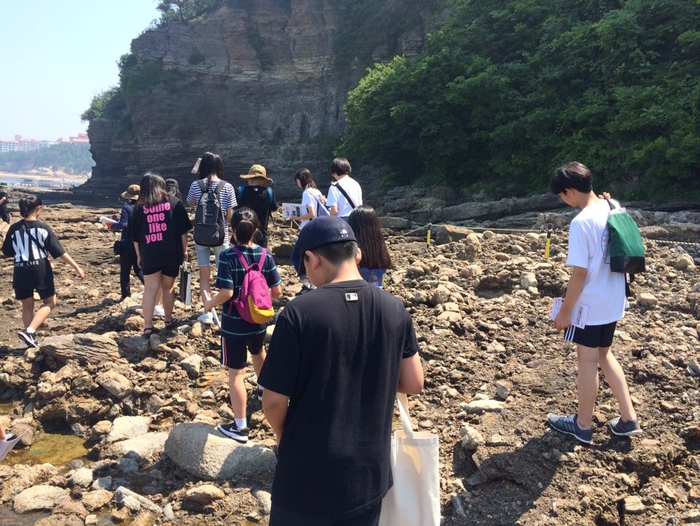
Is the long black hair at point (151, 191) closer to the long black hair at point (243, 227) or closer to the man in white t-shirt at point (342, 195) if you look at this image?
the man in white t-shirt at point (342, 195)

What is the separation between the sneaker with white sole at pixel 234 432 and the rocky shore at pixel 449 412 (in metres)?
0.06

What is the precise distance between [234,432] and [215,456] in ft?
0.80

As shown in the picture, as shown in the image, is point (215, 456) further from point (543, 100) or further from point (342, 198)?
point (543, 100)

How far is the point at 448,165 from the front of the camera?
2611cm

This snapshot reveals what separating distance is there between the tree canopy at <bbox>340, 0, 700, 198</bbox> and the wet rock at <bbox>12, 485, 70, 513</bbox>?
1746 centimetres

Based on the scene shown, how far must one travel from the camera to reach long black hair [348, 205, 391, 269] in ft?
14.0

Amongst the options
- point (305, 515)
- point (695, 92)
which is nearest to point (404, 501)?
point (305, 515)

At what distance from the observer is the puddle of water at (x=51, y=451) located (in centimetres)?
454

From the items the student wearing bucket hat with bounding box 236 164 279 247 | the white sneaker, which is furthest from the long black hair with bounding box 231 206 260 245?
the student wearing bucket hat with bounding box 236 164 279 247

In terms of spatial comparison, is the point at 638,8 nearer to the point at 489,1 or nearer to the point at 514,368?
the point at 489,1

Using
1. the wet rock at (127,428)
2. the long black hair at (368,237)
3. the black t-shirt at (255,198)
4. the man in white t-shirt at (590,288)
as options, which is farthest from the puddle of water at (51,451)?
the man in white t-shirt at (590,288)

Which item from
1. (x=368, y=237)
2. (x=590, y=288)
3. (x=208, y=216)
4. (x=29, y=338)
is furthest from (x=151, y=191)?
(x=590, y=288)

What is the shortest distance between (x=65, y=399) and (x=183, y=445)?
6.25ft

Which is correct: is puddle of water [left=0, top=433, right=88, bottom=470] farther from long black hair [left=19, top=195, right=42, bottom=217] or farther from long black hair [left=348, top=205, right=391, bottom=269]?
long black hair [left=348, top=205, right=391, bottom=269]
